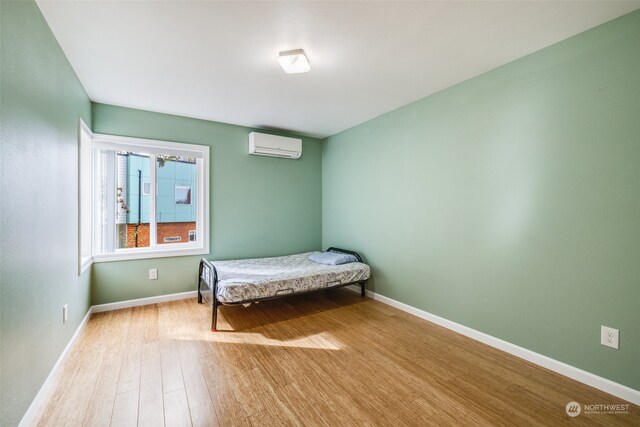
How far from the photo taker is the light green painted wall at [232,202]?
320cm

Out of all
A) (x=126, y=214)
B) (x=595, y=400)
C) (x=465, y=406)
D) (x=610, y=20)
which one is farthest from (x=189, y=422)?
(x=610, y=20)

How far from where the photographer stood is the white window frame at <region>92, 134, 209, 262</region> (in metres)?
3.15

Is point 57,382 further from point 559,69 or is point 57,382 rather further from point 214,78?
point 559,69

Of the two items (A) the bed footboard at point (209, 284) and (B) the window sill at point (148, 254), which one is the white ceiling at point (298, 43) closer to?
(B) the window sill at point (148, 254)

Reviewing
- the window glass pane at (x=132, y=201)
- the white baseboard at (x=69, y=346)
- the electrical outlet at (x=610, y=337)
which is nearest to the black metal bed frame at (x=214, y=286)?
the white baseboard at (x=69, y=346)

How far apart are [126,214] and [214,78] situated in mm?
2035

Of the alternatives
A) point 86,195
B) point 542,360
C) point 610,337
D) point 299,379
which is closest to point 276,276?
point 299,379

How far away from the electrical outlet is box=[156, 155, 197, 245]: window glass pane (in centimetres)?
412

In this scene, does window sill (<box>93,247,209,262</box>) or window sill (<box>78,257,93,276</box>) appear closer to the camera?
window sill (<box>78,257,93,276</box>)

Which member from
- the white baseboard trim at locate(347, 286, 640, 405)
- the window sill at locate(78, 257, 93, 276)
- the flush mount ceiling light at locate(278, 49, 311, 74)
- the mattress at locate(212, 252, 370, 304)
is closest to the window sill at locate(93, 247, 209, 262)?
the window sill at locate(78, 257, 93, 276)

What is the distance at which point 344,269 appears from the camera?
336 cm

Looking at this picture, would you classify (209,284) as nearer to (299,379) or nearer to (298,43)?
(299,379)

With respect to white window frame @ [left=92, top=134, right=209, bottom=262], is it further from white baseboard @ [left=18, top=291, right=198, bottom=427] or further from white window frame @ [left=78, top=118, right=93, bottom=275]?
white baseboard @ [left=18, top=291, right=198, bottom=427]

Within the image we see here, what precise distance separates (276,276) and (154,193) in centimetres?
193
